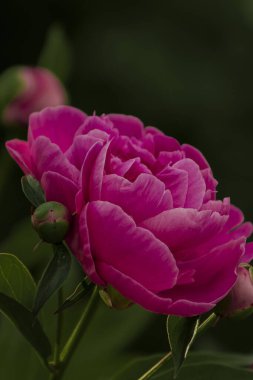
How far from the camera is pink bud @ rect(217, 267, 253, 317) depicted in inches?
22.8

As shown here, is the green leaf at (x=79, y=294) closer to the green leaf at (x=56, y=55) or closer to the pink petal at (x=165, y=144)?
the pink petal at (x=165, y=144)

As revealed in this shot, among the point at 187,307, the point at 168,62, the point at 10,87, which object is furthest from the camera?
the point at 168,62

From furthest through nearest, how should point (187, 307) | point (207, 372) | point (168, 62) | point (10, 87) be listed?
point (168, 62)
point (10, 87)
point (207, 372)
point (187, 307)

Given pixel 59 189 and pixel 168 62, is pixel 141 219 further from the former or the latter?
pixel 168 62

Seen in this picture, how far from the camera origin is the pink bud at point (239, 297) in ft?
1.90

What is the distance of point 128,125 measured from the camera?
0.65 meters

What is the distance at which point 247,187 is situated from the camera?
1814 mm

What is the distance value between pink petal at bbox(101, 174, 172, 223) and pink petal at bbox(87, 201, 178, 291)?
0.01 meters

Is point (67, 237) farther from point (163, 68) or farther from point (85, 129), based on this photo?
point (163, 68)

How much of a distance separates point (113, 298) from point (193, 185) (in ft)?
0.29

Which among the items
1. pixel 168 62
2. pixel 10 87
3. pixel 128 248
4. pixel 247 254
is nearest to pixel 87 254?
pixel 128 248

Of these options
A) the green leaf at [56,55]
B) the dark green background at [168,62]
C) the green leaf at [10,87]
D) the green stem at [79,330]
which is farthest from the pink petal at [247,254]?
the dark green background at [168,62]

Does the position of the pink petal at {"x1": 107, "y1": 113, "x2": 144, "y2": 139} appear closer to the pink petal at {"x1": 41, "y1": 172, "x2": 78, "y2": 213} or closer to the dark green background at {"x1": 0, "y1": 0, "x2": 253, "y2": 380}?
the pink petal at {"x1": 41, "y1": 172, "x2": 78, "y2": 213}

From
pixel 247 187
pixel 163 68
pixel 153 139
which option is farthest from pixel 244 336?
pixel 153 139
